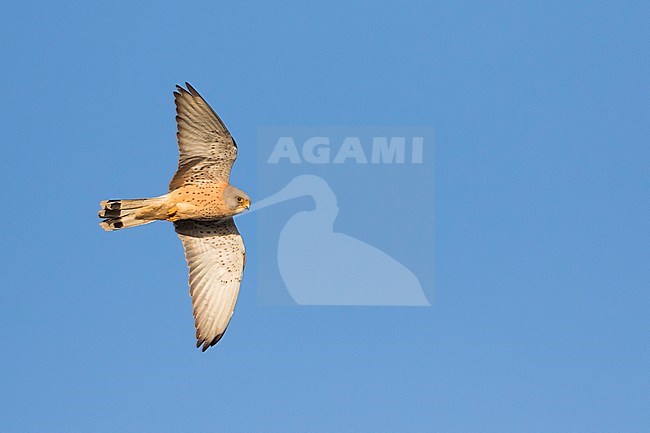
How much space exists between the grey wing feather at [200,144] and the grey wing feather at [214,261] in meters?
0.71

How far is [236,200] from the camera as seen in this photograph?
10555mm

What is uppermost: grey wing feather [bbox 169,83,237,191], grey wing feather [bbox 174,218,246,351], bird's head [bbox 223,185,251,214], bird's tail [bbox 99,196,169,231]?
grey wing feather [bbox 169,83,237,191]

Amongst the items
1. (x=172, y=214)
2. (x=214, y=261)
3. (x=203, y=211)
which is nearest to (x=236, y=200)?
(x=203, y=211)

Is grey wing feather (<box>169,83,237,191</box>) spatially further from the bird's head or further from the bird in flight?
the bird's head

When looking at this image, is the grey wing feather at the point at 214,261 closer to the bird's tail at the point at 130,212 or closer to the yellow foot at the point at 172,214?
the yellow foot at the point at 172,214

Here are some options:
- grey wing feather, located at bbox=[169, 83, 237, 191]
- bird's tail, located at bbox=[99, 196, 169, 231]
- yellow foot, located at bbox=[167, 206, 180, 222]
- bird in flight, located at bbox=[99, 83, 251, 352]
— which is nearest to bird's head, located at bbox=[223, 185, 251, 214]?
bird in flight, located at bbox=[99, 83, 251, 352]

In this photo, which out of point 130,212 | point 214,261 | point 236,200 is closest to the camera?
point 130,212

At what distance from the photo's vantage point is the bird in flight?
34.0ft

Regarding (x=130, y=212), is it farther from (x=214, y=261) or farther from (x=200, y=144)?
(x=214, y=261)

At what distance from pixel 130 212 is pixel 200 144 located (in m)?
1.05

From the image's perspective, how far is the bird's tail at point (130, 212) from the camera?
10.3 metres

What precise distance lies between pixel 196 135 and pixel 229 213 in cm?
91

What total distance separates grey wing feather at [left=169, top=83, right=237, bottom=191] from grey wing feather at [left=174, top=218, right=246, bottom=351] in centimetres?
71

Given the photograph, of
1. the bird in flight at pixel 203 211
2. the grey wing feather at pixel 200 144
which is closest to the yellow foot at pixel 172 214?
the bird in flight at pixel 203 211
